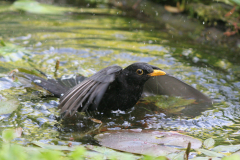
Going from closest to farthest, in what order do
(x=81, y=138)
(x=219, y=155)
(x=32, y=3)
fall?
(x=219, y=155) → (x=81, y=138) → (x=32, y=3)

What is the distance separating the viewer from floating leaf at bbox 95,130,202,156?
9.03 ft

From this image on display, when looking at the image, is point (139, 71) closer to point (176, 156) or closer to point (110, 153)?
point (110, 153)

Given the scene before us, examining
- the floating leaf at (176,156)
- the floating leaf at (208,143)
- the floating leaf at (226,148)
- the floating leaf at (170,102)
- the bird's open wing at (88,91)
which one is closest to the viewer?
the floating leaf at (176,156)

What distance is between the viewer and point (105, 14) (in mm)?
9688

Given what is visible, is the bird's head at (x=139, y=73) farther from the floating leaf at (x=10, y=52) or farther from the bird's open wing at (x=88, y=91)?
the floating leaf at (x=10, y=52)

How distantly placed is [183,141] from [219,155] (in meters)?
0.56

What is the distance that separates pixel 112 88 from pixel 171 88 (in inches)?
37.5

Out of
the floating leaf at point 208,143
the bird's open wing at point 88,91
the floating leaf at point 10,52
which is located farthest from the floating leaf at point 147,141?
the floating leaf at point 10,52

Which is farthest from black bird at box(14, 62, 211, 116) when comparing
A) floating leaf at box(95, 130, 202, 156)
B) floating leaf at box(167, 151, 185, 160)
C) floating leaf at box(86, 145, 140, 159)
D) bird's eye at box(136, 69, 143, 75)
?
floating leaf at box(167, 151, 185, 160)

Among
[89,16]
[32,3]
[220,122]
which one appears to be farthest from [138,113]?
[89,16]

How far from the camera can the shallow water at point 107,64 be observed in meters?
3.39

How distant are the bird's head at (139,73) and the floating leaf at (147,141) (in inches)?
30.9

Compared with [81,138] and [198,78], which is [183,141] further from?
[198,78]

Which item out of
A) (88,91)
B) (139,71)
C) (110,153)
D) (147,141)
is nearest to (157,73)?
(139,71)
